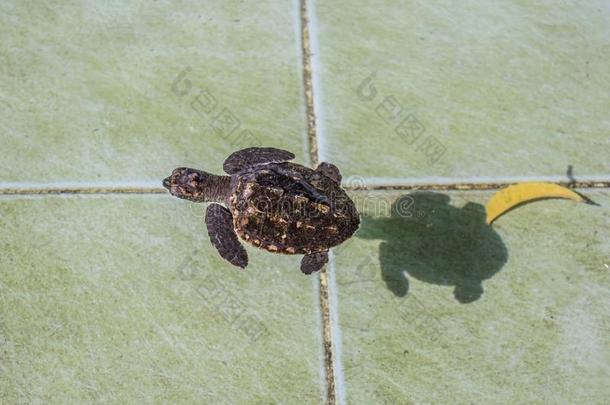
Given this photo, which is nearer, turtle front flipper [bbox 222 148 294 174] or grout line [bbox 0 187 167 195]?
turtle front flipper [bbox 222 148 294 174]

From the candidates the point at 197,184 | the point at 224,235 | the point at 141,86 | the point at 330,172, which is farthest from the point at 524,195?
the point at 141,86

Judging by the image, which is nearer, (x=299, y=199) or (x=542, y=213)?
(x=299, y=199)

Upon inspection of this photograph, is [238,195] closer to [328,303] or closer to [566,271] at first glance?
[328,303]

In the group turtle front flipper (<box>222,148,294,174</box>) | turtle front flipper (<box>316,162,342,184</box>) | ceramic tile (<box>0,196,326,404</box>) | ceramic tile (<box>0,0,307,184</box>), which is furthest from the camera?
ceramic tile (<box>0,0,307,184</box>)

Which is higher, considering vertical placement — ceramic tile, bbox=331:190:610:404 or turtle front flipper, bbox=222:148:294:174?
turtle front flipper, bbox=222:148:294:174

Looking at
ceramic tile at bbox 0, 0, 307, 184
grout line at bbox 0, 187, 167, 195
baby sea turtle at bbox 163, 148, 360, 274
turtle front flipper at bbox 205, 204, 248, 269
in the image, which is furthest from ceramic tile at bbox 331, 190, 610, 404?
grout line at bbox 0, 187, 167, 195

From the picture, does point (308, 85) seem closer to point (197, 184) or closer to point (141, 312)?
point (197, 184)

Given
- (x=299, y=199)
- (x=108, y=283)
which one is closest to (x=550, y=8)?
(x=299, y=199)

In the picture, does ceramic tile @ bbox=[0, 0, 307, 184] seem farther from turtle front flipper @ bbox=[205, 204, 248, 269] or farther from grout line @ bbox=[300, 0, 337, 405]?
turtle front flipper @ bbox=[205, 204, 248, 269]
